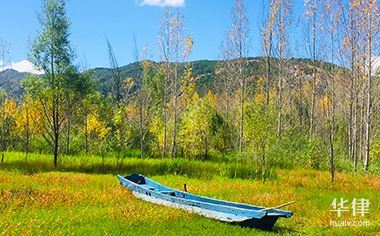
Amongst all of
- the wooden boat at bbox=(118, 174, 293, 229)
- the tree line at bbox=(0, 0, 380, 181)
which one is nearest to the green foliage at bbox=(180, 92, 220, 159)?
the tree line at bbox=(0, 0, 380, 181)

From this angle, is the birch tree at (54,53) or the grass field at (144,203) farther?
the birch tree at (54,53)

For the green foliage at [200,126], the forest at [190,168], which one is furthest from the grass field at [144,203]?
the green foliage at [200,126]

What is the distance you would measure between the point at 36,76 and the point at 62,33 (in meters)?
2.64

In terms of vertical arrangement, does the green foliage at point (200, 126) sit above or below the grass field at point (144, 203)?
above

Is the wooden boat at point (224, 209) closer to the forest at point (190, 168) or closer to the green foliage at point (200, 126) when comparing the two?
the forest at point (190, 168)

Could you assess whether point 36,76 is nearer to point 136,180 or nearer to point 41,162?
point 41,162

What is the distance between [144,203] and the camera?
12086 mm

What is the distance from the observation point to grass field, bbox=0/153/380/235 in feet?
29.4

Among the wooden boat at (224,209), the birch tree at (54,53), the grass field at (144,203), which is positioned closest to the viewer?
the grass field at (144,203)

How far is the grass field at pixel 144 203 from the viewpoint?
8.96 meters

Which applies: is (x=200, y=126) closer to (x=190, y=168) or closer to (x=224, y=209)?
(x=190, y=168)

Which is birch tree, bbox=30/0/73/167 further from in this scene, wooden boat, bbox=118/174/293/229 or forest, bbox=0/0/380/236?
wooden boat, bbox=118/174/293/229

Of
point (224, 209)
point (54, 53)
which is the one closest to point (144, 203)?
point (224, 209)

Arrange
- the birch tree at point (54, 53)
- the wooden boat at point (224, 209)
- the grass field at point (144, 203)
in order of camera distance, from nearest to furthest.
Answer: the grass field at point (144, 203) → the wooden boat at point (224, 209) → the birch tree at point (54, 53)
